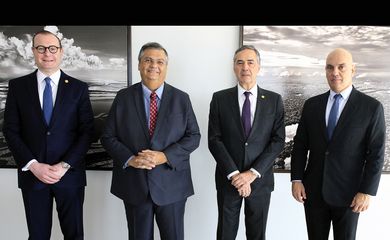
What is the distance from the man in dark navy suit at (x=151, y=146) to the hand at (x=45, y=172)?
13.9 inches

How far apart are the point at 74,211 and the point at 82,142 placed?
18.2 inches

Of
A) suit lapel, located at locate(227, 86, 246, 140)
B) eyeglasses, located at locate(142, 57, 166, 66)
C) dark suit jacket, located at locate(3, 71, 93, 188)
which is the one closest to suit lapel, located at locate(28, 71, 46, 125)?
dark suit jacket, located at locate(3, 71, 93, 188)

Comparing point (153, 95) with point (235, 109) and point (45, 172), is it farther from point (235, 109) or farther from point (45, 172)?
point (45, 172)

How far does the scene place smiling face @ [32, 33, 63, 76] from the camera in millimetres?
2064

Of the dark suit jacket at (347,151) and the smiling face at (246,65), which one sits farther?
the smiling face at (246,65)

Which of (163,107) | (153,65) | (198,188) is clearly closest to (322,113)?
(163,107)

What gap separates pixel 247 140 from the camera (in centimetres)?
215

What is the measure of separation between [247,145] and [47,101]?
1.34 metres

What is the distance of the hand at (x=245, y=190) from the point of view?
210cm

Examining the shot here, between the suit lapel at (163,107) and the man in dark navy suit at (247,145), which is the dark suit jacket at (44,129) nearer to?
the suit lapel at (163,107)

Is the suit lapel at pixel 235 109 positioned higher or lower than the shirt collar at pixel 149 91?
lower

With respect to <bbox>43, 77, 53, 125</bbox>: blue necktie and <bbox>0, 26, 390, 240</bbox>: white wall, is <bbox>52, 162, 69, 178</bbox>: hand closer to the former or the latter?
<bbox>43, 77, 53, 125</bbox>: blue necktie

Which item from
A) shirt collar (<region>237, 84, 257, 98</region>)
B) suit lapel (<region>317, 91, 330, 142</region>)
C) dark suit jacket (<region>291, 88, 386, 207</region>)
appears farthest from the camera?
shirt collar (<region>237, 84, 257, 98</region>)

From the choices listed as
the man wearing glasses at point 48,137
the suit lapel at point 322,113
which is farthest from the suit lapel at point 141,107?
the suit lapel at point 322,113
